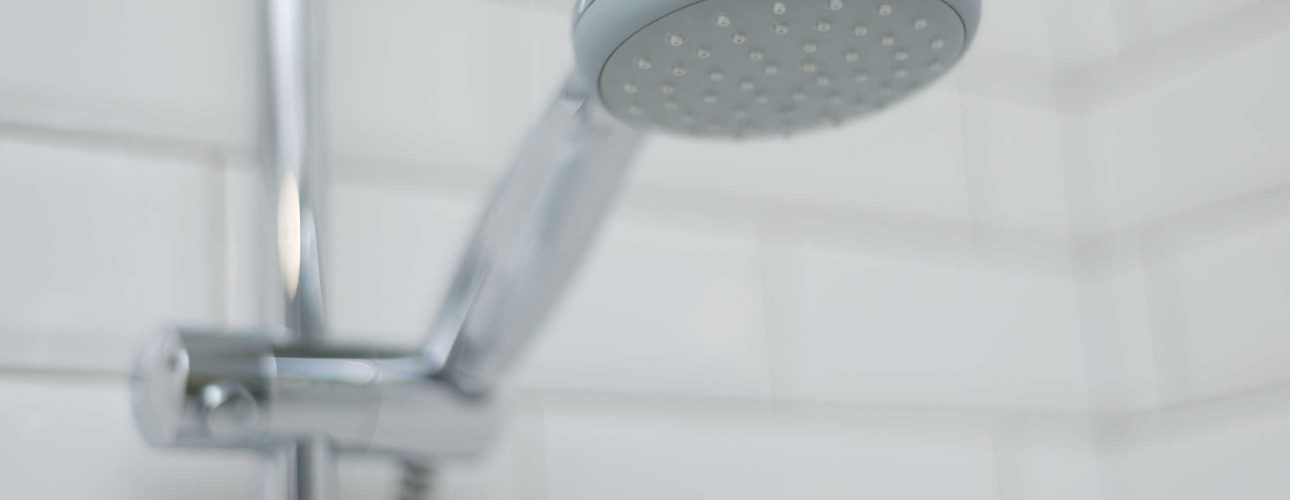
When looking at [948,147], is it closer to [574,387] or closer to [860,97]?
[574,387]

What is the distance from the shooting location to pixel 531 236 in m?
0.49

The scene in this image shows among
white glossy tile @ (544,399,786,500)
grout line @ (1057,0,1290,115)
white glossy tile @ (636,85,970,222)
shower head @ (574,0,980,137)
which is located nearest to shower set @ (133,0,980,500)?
shower head @ (574,0,980,137)

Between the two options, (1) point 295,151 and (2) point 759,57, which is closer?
(2) point 759,57

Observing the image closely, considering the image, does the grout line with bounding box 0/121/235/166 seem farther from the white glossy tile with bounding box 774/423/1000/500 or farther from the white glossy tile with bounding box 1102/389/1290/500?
the white glossy tile with bounding box 1102/389/1290/500

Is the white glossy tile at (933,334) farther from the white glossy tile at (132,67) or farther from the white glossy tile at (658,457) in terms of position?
the white glossy tile at (132,67)

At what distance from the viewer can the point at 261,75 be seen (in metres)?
0.58

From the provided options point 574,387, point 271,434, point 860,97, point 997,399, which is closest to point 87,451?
point 271,434

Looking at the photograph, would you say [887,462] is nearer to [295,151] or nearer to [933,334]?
[933,334]

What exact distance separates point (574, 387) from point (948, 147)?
0.30 metres

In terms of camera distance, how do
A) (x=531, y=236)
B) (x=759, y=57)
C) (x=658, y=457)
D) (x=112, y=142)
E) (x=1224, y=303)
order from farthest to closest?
(x=1224, y=303) → (x=658, y=457) → (x=112, y=142) → (x=531, y=236) → (x=759, y=57)

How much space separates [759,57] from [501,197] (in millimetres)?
138

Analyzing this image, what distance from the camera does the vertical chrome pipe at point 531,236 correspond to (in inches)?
18.1

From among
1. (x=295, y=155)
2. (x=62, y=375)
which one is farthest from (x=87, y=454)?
(x=295, y=155)

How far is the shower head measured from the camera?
1.19 ft
